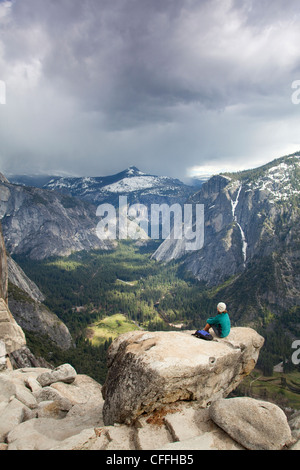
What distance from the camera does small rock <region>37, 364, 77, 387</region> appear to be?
21.8 metres

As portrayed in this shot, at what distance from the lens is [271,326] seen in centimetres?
13550

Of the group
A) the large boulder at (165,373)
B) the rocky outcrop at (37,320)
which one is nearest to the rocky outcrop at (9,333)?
the large boulder at (165,373)

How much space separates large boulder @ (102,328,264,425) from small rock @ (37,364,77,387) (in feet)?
31.4

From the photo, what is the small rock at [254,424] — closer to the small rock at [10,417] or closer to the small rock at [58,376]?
the small rock at [10,417]

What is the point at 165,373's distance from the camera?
11570 millimetres

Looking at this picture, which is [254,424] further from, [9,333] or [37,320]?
[37,320]

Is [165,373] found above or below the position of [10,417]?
above

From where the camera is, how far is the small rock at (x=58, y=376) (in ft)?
71.4

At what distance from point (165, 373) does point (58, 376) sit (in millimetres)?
15784

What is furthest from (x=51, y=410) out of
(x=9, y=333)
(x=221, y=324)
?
(x=9, y=333)

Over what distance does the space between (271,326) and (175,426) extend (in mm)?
146440

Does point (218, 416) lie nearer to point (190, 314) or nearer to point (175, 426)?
point (175, 426)

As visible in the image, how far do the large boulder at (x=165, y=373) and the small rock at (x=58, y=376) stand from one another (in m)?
9.56
